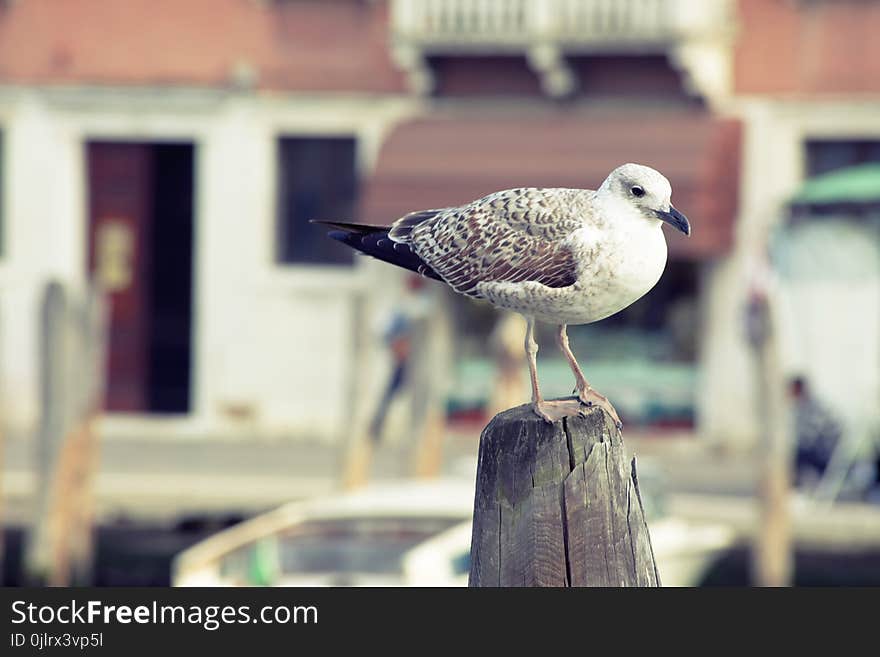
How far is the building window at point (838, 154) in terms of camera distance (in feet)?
62.3

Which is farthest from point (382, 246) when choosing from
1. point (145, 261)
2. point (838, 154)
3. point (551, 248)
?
point (145, 261)

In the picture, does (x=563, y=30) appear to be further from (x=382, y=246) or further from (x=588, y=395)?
(x=588, y=395)

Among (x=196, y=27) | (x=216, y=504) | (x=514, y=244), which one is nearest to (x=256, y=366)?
(x=196, y=27)

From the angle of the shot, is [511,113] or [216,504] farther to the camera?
[511,113]

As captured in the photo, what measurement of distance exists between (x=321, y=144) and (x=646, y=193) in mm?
15740

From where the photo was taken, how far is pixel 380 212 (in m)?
18.8

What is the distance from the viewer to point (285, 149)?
20.2 metres

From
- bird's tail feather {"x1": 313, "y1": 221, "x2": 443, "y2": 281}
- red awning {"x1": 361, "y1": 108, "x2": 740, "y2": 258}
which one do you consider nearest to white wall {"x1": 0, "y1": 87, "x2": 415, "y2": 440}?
red awning {"x1": 361, "y1": 108, "x2": 740, "y2": 258}

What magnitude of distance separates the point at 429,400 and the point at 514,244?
9913 millimetres

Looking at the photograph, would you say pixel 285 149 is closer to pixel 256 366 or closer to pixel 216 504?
pixel 256 366

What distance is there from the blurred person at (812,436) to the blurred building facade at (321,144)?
8.71 ft

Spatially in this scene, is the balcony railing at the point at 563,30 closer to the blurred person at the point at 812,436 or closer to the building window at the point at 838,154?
the building window at the point at 838,154

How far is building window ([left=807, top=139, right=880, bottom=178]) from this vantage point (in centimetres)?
1898

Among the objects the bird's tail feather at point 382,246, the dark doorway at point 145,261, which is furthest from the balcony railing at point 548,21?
the bird's tail feather at point 382,246
